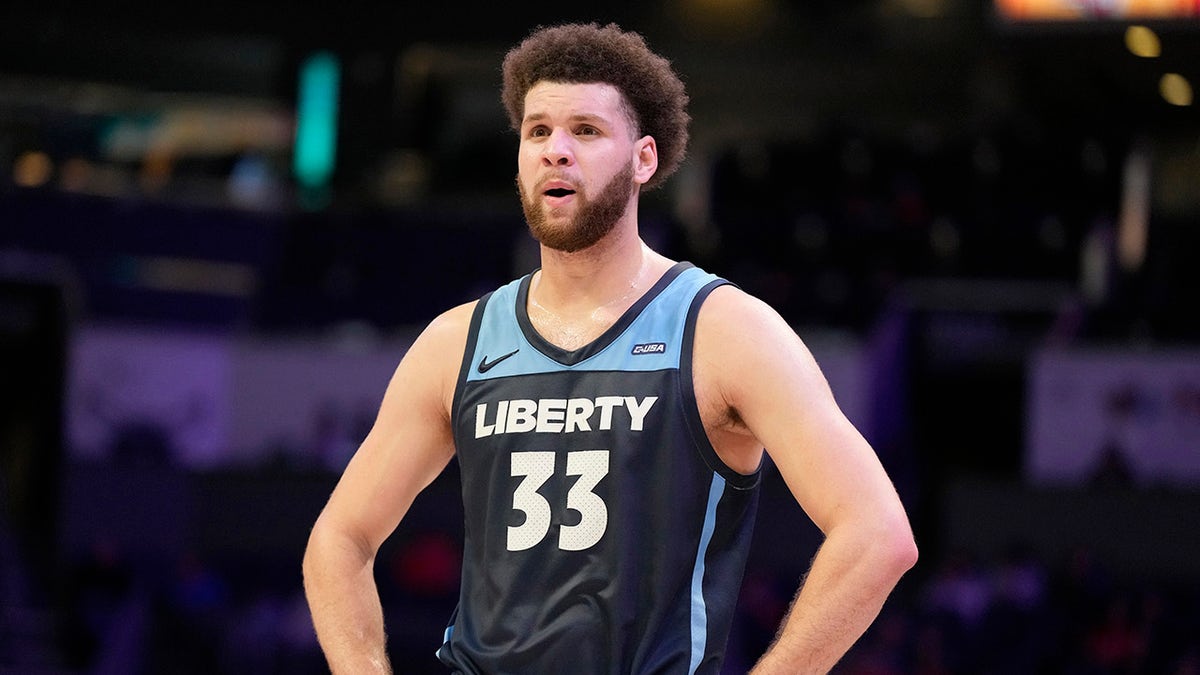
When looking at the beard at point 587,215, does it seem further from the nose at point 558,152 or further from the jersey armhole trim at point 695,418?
the jersey armhole trim at point 695,418

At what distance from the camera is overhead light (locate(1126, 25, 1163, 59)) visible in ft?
28.6

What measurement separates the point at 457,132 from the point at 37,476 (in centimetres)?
1061

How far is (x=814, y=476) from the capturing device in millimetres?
2812

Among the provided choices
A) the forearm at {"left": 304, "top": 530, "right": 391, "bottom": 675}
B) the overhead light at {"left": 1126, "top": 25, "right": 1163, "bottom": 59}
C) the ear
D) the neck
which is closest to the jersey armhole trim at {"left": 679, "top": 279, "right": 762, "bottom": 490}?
the neck

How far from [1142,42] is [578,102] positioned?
656cm

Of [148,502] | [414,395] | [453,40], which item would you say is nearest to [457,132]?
[453,40]

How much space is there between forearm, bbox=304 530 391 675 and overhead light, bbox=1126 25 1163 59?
667 centimetres

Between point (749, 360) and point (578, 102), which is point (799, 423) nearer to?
point (749, 360)

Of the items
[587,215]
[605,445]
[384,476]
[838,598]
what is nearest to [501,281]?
[384,476]

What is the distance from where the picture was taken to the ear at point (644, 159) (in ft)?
10.2

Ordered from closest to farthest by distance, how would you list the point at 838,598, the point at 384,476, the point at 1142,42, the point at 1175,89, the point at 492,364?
the point at 838,598 < the point at 492,364 < the point at 384,476 < the point at 1142,42 < the point at 1175,89

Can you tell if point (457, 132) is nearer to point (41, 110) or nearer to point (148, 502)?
point (41, 110)

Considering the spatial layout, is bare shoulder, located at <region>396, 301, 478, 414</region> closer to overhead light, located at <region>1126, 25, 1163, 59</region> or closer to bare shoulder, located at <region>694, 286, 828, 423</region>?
bare shoulder, located at <region>694, 286, 828, 423</region>

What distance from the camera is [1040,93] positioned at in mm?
13680
